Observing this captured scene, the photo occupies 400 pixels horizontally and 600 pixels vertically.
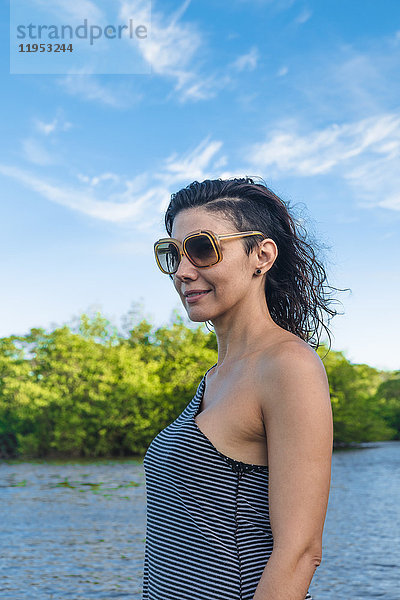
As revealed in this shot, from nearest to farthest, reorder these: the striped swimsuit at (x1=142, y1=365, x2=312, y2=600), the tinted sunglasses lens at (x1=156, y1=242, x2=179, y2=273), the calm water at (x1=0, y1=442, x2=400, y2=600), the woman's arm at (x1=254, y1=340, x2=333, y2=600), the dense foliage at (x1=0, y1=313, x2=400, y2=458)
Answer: the woman's arm at (x1=254, y1=340, x2=333, y2=600)
the striped swimsuit at (x1=142, y1=365, x2=312, y2=600)
the tinted sunglasses lens at (x1=156, y1=242, x2=179, y2=273)
the calm water at (x1=0, y1=442, x2=400, y2=600)
the dense foliage at (x1=0, y1=313, x2=400, y2=458)

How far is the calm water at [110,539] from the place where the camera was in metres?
→ 13.2

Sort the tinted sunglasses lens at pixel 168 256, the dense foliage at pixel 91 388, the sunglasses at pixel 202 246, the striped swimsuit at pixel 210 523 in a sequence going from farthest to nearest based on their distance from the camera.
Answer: the dense foliage at pixel 91 388 < the tinted sunglasses lens at pixel 168 256 < the sunglasses at pixel 202 246 < the striped swimsuit at pixel 210 523

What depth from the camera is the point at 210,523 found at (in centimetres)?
162

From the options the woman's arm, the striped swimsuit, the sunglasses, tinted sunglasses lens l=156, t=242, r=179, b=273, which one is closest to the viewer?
the woman's arm

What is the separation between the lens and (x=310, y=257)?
2.11 metres

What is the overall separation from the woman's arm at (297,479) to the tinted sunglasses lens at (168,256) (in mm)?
579

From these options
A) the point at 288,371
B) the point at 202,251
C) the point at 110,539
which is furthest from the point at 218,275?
the point at 110,539

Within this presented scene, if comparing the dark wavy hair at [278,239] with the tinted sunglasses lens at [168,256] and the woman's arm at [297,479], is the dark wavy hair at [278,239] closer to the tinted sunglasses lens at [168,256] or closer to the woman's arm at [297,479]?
the tinted sunglasses lens at [168,256]

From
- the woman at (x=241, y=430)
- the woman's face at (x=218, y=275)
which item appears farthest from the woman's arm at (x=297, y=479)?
the woman's face at (x=218, y=275)

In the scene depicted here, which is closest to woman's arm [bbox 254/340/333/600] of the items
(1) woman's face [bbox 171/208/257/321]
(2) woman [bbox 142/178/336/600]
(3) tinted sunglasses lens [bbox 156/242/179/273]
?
(2) woman [bbox 142/178/336/600]

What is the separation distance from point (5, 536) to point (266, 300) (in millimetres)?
18580

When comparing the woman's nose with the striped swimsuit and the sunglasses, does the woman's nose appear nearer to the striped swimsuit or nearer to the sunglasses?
the sunglasses

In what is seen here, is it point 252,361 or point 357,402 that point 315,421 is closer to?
point 252,361

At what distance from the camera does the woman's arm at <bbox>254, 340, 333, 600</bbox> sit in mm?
1449
